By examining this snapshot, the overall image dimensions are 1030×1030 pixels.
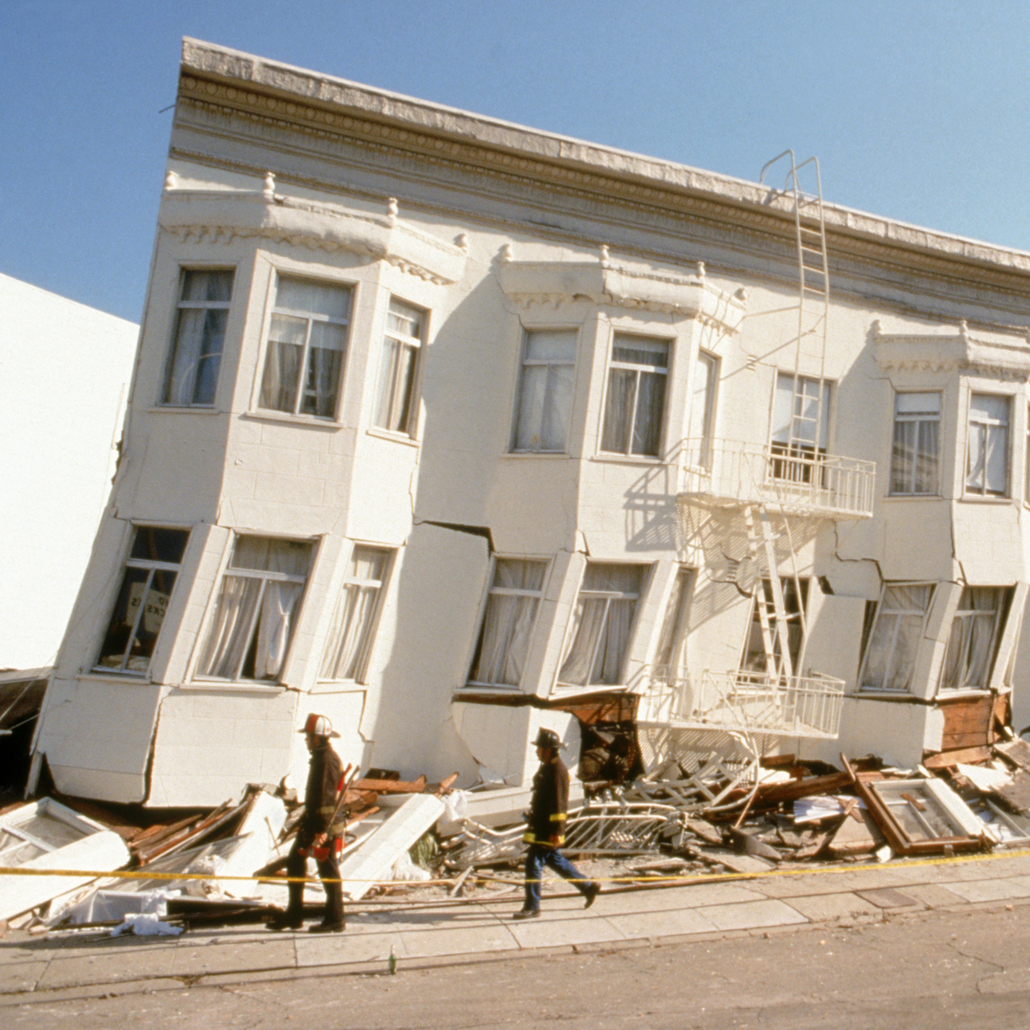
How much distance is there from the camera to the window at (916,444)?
1450 centimetres

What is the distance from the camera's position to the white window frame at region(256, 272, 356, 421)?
11266mm

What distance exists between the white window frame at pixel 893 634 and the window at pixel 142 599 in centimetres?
997

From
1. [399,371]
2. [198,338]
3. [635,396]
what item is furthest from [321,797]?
[635,396]

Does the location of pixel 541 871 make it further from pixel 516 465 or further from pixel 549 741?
pixel 516 465

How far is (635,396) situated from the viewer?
12711 mm

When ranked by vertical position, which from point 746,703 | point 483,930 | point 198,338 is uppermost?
point 198,338

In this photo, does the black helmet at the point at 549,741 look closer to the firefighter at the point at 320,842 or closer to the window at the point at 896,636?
the firefighter at the point at 320,842

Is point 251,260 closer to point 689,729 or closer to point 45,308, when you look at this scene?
point 689,729

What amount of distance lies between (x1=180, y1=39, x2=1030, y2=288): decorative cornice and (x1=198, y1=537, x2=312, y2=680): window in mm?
5452

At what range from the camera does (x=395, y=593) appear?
12062 mm

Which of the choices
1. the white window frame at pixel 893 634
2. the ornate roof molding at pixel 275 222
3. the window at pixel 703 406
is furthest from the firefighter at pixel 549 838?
the white window frame at pixel 893 634

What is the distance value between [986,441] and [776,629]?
4393 mm

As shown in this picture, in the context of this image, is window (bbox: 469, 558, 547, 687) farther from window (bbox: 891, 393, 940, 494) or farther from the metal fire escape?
window (bbox: 891, 393, 940, 494)

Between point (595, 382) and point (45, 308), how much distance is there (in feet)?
45.1
